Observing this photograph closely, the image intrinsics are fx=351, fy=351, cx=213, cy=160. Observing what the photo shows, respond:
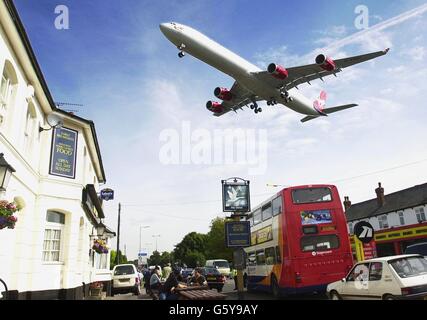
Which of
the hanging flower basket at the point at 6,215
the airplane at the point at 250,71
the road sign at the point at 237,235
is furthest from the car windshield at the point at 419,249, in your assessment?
the hanging flower basket at the point at 6,215

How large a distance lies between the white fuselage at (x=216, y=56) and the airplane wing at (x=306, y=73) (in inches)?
16.7

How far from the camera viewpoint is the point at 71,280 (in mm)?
14555

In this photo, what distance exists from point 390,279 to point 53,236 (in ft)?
40.4

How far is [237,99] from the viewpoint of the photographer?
88.1 ft

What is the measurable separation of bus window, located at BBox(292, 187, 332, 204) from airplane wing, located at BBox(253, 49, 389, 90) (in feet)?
31.4

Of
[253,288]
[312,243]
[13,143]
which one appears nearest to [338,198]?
[312,243]

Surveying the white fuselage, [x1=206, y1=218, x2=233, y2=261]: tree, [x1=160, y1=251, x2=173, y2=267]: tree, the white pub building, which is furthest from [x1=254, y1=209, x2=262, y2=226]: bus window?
[x1=160, y1=251, x2=173, y2=267]: tree

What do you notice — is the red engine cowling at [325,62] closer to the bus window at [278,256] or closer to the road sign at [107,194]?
the bus window at [278,256]

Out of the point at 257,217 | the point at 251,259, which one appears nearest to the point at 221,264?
the point at 251,259

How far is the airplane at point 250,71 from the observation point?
20766 millimetres

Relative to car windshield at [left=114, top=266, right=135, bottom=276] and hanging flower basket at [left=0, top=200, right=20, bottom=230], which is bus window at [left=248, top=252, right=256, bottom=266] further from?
hanging flower basket at [left=0, top=200, right=20, bottom=230]
